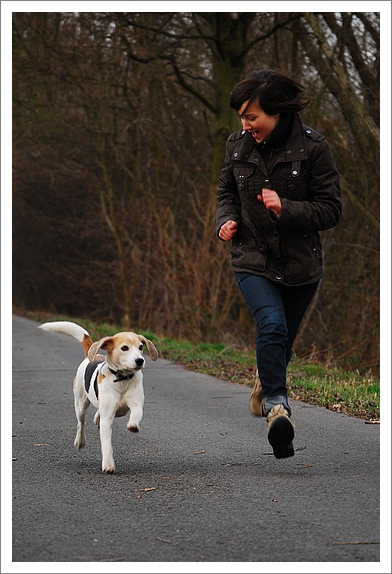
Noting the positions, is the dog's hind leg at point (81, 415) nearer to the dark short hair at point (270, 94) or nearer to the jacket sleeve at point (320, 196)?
the jacket sleeve at point (320, 196)

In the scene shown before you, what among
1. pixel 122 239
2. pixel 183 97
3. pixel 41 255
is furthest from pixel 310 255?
pixel 41 255

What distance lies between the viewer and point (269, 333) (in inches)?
190

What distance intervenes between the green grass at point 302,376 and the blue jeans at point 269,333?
2.25 meters

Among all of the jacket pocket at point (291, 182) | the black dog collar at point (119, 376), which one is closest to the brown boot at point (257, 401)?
the black dog collar at point (119, 376)

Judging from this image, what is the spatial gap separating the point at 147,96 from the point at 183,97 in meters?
1.04

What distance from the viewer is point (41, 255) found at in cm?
3166

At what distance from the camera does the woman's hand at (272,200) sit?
15.1ft

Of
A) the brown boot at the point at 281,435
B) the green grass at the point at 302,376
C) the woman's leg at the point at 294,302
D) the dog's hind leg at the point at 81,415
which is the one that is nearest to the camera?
the brown boot at the point at 281,435

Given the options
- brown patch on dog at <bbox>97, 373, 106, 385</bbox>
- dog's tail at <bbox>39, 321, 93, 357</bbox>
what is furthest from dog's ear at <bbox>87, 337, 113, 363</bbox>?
dog's tail at <bbox>39, 321, 93, 357</bbox>

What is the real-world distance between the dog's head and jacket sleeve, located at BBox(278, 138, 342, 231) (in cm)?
109

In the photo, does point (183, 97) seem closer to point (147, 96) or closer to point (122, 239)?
point (147, 96)

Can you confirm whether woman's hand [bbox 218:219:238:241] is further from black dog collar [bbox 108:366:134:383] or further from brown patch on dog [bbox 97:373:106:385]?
brown patch on dog [bbox 97:373:106:385]

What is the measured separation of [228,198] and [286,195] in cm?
41

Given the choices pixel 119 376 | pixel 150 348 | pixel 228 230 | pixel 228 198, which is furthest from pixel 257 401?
pixel 228 198
